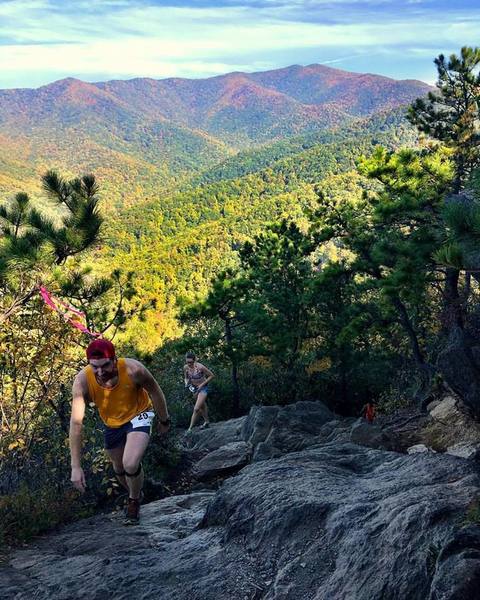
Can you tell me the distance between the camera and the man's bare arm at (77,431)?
392 cm

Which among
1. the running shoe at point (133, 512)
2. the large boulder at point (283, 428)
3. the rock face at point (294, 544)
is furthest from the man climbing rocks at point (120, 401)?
the large boulder at point (283, 428)

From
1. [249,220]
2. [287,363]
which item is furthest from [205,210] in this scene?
[287,363]

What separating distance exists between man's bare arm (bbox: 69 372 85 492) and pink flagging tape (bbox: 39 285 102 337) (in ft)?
5.78

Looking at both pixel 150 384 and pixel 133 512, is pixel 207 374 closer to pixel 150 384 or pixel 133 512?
pixel 133 512

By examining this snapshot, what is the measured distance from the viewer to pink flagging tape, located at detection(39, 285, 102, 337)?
6.06 m

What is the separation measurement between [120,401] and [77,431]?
43 centimetres

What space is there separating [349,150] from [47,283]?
539 ft

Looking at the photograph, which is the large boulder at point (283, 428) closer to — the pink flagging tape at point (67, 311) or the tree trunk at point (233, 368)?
the pink flagging tape at point (67, 311)

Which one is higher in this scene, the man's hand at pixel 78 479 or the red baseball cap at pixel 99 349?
the red baseball cap at pixel 99 349

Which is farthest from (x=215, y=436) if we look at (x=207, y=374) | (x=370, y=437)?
(x=370, y=437)

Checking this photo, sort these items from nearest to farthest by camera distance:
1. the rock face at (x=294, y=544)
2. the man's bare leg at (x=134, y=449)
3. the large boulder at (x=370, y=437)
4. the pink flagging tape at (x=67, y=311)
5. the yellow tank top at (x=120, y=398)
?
the rock face at (x=294, y=544) < the yellow tank top at (x=120, y=398) < the man's bare leg at (x=134, y=449) < the pink flagging tape at (x=67, y=311) < the large boulder at (x=370, y=437)

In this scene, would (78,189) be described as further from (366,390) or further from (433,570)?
(366,390)

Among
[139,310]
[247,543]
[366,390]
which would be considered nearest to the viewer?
[247,543]

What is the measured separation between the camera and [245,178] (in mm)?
161125
